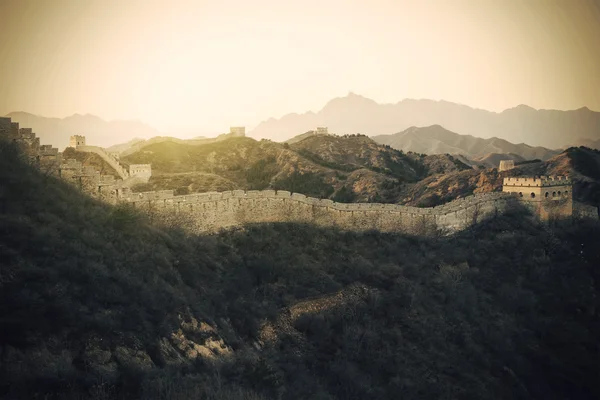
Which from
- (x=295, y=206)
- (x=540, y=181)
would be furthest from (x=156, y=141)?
(x=540, y=181)

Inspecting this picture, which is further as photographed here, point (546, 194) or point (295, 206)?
point (546, 194)

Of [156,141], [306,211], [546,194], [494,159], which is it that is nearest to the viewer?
[306,211]

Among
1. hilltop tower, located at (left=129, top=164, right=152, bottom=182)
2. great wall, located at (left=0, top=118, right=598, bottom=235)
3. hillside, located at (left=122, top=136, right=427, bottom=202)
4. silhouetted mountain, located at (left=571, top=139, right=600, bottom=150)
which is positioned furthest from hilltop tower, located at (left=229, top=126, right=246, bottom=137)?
silhouetted mountain, located at (left=571, top=139, right=600, bottom=150)

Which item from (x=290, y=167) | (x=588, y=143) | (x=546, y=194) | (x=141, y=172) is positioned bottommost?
(x=546, y=194)

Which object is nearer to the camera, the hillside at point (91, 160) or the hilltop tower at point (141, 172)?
the hillside at point (91, 160)

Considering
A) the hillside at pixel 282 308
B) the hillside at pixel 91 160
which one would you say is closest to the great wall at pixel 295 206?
the hillside at pixel 282 308

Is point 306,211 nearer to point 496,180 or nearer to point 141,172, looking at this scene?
point 496,180

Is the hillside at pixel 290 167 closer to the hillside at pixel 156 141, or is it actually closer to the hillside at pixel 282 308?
the hillside at pixel 156 141

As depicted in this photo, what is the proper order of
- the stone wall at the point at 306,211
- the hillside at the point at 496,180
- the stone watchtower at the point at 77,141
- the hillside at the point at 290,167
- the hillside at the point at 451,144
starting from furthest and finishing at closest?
the hillside at the point at 451,144 < the stone watchtower at the point at 77,141 < the hillside at the point at 290,167 < the hillside at the point at 496,180 < the stone wall at the point at 306,211
